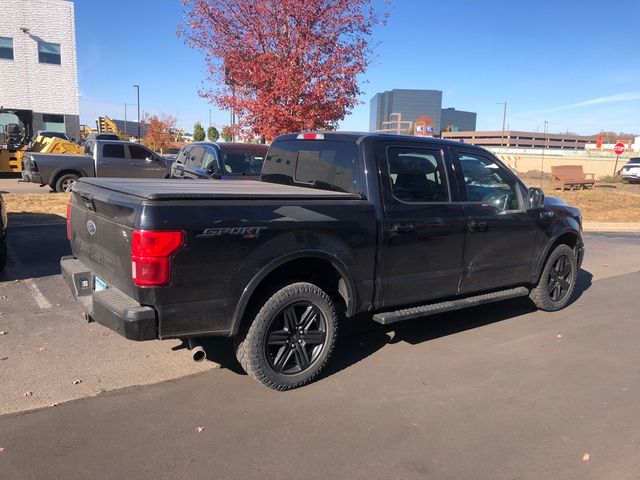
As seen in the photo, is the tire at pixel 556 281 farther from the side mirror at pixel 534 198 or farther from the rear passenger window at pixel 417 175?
the rear passenger window at pixel 417 175

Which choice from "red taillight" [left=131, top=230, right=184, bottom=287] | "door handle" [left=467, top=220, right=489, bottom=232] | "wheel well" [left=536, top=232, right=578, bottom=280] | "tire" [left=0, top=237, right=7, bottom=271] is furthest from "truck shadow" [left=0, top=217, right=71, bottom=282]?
"wheel well" [left=536, top=232, right=578, bottom=280]

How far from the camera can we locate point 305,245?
3.82 meters

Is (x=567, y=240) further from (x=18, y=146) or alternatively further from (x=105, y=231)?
(x=18, y=146)

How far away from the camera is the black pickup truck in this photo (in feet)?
11.0

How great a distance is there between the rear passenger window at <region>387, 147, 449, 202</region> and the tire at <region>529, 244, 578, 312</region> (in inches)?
81.0

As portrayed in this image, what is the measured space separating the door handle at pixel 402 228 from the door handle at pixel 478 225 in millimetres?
755

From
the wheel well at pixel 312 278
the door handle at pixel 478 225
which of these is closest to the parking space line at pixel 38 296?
the wheel well at pixel 312 278

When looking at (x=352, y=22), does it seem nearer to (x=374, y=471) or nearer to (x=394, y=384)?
(x=394, y=384)

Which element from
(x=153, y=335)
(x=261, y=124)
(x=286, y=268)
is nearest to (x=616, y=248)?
(x=261, y=124)

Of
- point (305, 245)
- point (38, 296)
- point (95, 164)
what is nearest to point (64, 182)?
point (95, 164)

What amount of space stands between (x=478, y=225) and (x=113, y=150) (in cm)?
1458

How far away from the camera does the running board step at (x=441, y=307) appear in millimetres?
4414

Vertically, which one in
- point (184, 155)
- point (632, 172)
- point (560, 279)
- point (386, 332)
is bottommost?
point (386, 332)

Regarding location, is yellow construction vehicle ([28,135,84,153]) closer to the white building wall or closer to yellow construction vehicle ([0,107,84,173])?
yellow construction vehicle ([0,107,84,173])
